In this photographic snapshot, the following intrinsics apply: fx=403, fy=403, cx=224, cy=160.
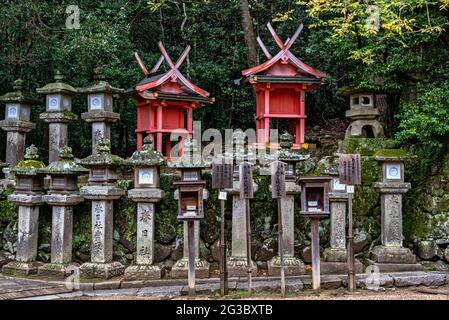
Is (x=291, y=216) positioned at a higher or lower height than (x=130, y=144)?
lower

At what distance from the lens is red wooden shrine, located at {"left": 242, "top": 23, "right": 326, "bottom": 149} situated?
9570mm

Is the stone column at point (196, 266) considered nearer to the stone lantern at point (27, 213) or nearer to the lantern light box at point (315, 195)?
the lantern light box at point (315, 195)

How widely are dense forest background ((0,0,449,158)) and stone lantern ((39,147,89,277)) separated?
473cm

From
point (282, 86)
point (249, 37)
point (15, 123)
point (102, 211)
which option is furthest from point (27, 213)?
point (249, 37)

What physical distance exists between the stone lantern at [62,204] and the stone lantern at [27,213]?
0.97 feet

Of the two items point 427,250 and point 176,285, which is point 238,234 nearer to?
point 176,285

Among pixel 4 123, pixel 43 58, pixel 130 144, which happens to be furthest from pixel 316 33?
pixel 4 123

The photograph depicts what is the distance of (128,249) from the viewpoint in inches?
325

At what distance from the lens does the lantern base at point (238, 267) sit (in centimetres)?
752

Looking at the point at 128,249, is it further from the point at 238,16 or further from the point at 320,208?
the point at 238,16

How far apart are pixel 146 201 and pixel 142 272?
1310mm

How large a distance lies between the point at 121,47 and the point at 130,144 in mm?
3760

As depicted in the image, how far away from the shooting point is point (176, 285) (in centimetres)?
730


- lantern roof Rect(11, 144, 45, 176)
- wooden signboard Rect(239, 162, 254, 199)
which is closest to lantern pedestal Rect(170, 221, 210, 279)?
wooden signboard Rect(239, 162, 254, 199)
